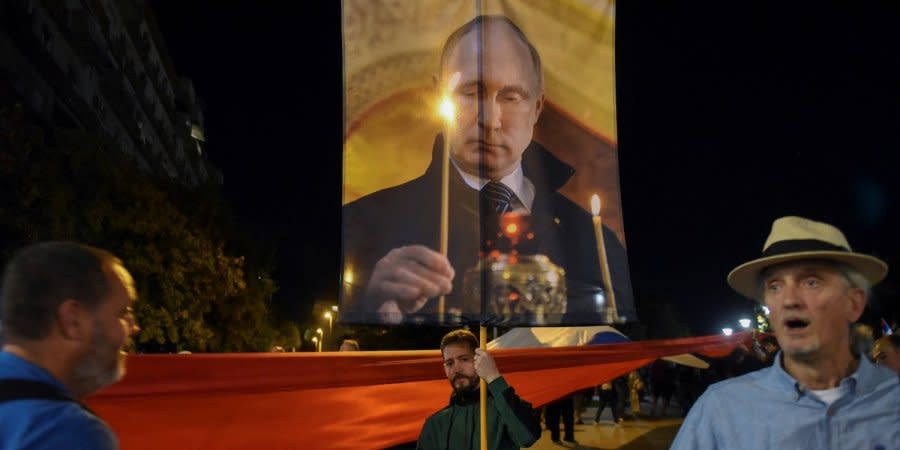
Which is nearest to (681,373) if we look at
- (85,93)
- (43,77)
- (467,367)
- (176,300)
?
(176,300)

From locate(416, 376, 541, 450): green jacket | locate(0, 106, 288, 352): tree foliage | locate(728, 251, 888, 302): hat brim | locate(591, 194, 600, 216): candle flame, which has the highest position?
locate(0, 106, 288, 352): tree foliage

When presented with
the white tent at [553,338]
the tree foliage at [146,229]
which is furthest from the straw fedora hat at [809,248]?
the tree foliage at [146,229]

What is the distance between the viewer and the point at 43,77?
125ft

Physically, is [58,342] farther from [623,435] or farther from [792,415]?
[623,435]

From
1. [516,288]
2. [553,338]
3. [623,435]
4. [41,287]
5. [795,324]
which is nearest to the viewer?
[41,287]

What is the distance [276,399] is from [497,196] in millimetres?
1713

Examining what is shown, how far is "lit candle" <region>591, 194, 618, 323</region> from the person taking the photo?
409 centimetres

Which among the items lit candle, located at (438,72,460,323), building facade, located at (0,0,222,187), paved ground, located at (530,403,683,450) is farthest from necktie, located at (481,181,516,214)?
building facade, located at (0,0,222,187)

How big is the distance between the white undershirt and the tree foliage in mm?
19434

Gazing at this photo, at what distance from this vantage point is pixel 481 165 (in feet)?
13.6

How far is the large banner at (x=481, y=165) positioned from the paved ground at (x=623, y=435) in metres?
11.7

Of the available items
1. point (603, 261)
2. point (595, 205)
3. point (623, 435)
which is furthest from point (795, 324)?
point (623, 435)

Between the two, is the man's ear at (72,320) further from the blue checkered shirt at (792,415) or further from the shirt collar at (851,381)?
the shirt collar at (851,381)

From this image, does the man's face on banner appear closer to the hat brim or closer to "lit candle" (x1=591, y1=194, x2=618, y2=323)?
A: "lit candle" (x1=591, y1=194, x2=618, y2=323)
